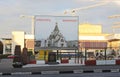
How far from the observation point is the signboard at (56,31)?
51031 millimetres

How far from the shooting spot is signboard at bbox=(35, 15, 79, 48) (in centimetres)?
5103

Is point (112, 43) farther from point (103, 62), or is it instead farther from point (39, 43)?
point (103, 62)

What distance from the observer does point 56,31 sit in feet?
169

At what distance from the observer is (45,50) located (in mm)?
50875

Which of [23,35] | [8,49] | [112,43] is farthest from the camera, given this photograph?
[8,49]

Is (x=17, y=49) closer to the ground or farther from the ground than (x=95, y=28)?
closer to the ground

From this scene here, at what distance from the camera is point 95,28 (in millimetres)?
168750

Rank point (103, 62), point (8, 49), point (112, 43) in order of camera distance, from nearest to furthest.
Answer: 1. point (103, 62)
2. point (112, 43)
3. point (8, 49)

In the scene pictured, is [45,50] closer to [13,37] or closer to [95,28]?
[13,37]

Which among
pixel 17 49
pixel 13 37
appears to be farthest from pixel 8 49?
pixel 17 49

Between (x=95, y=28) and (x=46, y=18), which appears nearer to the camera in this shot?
(x=46, y=18)

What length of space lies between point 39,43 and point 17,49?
1497 cm

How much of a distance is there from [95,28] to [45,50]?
392 feet

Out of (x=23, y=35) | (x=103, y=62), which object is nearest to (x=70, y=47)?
(x=103, y=62)
